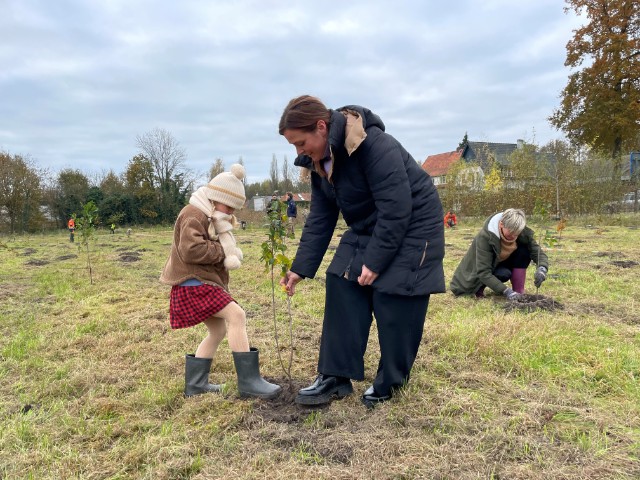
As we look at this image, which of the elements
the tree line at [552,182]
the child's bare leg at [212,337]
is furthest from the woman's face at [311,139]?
the tree line at [552,182]

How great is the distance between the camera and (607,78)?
928 inches

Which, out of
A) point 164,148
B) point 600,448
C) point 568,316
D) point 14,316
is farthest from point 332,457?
point 164,148

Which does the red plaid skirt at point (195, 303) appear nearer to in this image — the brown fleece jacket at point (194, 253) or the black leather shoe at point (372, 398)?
the brown fleece jacket at point (194, 253)

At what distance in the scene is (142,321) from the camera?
501 centimetres

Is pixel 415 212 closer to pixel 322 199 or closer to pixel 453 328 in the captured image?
pixel 322 199

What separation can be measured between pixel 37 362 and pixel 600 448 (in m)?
4.05

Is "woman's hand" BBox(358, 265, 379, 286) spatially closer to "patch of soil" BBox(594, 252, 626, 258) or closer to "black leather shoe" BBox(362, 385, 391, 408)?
"black leather shoe" BBox(362, 385, 391, 408)

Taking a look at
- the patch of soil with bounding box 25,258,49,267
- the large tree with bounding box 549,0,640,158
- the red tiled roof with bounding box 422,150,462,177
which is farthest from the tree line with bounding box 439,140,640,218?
the red tiled roof with bounding box 422,150,462,177

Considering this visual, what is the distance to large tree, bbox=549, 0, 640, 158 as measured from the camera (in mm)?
22656

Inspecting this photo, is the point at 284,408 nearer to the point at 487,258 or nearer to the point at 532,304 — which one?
the point at 532,304

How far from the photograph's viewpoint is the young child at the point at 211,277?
2887mm

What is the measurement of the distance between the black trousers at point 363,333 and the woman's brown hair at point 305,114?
3.19 ft

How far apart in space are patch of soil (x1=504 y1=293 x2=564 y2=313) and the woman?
8.93 ft

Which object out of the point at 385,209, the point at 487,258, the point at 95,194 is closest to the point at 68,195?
the point at 95,194
